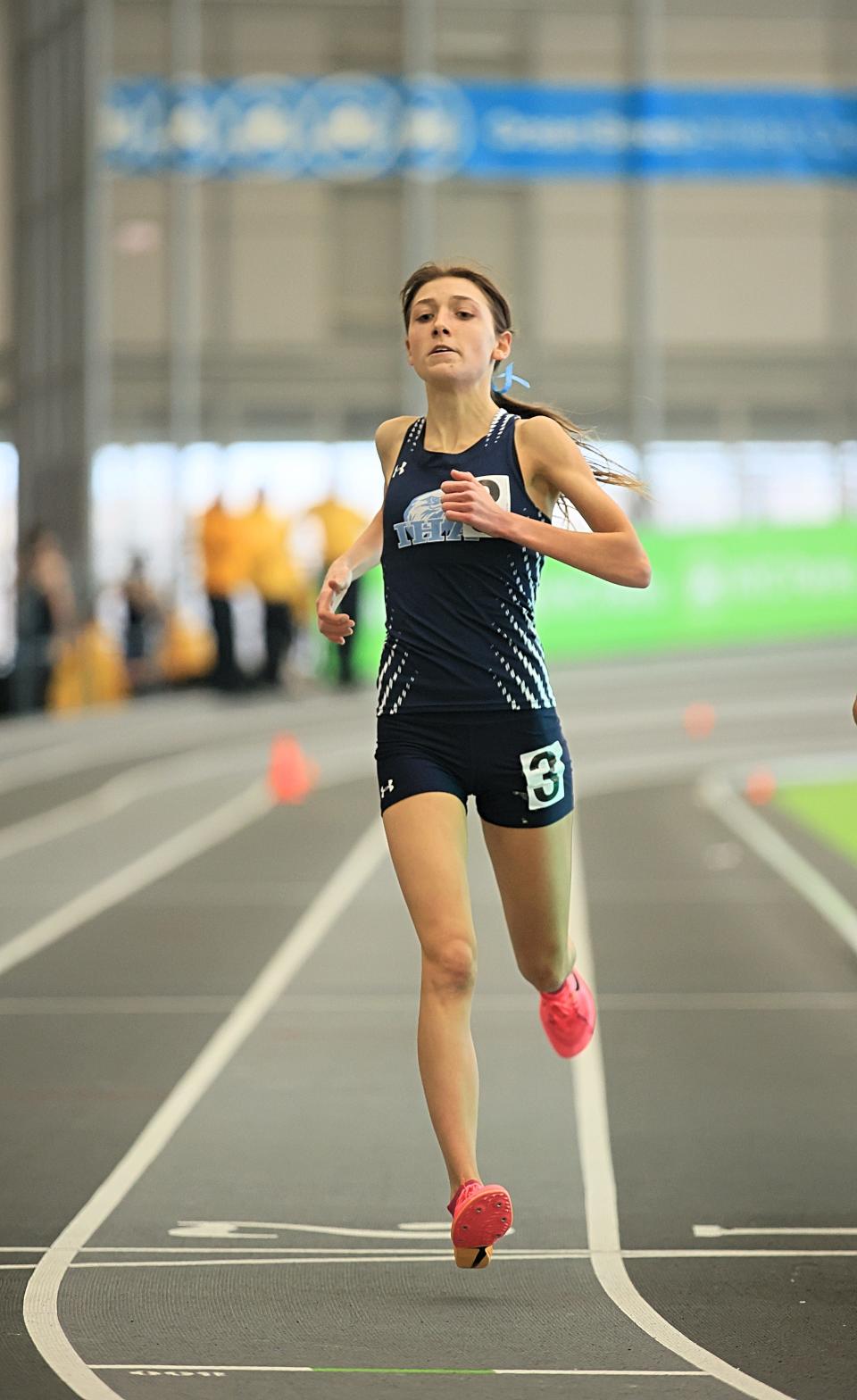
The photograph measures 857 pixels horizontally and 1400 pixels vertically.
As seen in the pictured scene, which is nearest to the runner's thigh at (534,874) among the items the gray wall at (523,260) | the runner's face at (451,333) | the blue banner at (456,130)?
the runner's face at (451,333)

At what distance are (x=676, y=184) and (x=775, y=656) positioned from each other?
8777 mm

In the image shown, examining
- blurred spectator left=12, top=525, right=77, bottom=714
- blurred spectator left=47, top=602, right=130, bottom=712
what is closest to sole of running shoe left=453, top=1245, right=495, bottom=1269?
blurred spectator left=12, top=525, right=77, bottom=714

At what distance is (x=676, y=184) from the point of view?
3000 cm

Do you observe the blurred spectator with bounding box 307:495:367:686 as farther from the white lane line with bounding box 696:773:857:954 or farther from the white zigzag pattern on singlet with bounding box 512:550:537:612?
the white zigzag pattern on singlet with bounding box 512:550:537:612

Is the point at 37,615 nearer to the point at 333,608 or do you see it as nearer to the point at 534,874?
the point at 333,608

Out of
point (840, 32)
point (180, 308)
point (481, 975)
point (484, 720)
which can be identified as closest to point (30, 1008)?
point (481, 975)

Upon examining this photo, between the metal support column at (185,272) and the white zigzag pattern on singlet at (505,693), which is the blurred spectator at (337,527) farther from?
the white zigzag pattern on singlet at (505,693)

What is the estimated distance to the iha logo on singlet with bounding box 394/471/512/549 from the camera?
4.56 metres

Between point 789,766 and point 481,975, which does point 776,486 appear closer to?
point 789,766

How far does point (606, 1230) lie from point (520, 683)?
4.18ft

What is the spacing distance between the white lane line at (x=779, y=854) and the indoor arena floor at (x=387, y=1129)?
0.15 ft

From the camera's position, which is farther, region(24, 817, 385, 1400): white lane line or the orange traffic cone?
the orange traffic cone

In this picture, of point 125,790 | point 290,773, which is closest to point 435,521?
point 125,790

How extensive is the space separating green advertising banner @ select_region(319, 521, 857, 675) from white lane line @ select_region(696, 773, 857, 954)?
23.0 feet
